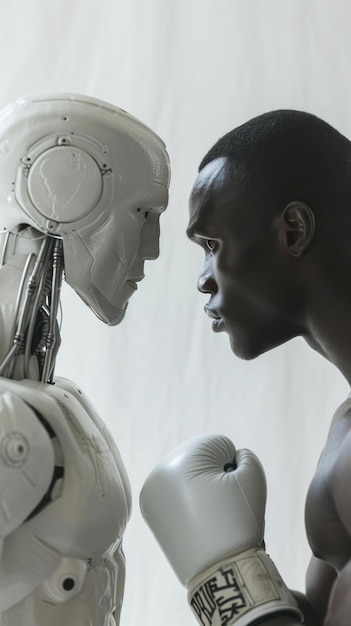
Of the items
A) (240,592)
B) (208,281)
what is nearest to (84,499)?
(240,592)

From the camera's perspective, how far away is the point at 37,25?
2369 mm

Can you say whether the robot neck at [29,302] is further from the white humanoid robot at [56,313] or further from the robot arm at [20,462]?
the robot arm at [20,462]

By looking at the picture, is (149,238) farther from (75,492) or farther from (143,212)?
(75,492)

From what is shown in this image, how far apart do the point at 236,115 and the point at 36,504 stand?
1.53m

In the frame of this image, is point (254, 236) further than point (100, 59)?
No

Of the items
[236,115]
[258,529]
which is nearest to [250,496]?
[258,529]

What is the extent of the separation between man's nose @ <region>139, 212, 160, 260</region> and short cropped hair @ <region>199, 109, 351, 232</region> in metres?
0.20

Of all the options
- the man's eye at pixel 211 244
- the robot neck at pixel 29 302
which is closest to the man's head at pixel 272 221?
the man's eye at pixel 211 244

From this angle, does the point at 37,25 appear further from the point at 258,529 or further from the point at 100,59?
the point at 258,529

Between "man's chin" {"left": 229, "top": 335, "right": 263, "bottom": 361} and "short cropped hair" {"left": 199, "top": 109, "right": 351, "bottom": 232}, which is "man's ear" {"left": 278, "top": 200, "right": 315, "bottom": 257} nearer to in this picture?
"short cropped hair" {"left": 199, "top": 109, "right": 351, "bottom": 232}

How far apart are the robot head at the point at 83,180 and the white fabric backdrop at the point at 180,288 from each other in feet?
3.18

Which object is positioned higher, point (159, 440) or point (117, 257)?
point (117, 257)

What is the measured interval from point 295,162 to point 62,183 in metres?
0.35

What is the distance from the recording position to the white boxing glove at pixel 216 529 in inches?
44.8
